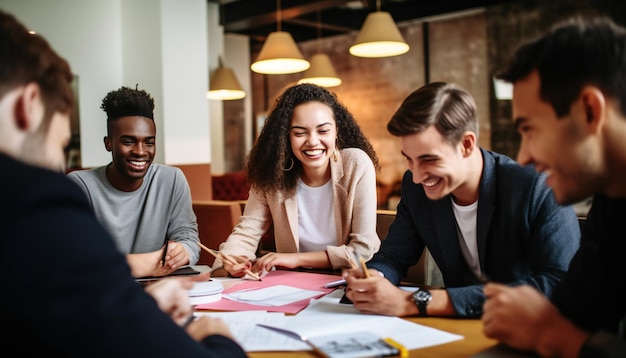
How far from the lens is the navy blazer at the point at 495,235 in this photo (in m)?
1.52

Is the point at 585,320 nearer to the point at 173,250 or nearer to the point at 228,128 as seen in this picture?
the point at 173,250

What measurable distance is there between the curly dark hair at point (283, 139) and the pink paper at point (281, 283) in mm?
575

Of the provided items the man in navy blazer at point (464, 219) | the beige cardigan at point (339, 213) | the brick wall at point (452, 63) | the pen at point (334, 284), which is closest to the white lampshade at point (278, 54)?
the beige cardigan at point (339, 213)

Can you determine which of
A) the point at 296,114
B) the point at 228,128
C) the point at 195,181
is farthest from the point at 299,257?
the point at 228,128

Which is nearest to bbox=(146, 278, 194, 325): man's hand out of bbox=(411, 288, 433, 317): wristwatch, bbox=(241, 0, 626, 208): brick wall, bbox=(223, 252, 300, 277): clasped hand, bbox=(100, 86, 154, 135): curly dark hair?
bbox=(411, 288, 433, 317): wristwatch

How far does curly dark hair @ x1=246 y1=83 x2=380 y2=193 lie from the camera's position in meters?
2.51

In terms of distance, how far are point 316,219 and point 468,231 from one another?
0.86 metres

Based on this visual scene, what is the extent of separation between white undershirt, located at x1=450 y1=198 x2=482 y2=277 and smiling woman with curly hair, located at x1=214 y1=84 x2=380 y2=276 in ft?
Answer: 1.81

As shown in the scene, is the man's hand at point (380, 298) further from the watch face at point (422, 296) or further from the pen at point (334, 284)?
the pen at point (334, 284)

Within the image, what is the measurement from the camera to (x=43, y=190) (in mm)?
738

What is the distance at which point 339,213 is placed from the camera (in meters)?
2.42

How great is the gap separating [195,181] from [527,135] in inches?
153

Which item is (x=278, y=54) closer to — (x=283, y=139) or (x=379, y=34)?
(x=379, y=34)

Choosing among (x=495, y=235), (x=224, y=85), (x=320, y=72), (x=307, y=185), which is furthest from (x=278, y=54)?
(x=495, y=235)
